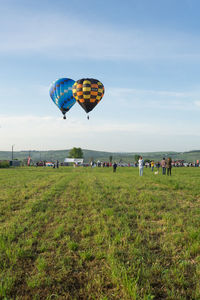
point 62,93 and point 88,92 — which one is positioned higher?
point 62,93

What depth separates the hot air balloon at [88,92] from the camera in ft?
97.8

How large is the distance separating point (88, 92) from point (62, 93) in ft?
16.2

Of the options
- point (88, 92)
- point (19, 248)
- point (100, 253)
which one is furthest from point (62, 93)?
point (100, 253)

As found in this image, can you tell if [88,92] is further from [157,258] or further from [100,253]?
[157,258]

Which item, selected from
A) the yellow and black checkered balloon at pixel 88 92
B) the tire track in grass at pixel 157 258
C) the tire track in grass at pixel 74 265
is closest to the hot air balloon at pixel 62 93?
the yellow and black checkered balloon at pixel 88 92

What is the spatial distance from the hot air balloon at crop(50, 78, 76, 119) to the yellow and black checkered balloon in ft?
6.07

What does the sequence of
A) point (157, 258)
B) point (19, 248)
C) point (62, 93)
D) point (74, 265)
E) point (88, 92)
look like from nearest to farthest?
point (74, 265) < point (157, 258) < point (19, 248) < point (88, 92) < point (62, 93)

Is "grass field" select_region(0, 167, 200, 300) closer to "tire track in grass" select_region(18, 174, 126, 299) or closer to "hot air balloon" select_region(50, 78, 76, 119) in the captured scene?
"tire track in grass" select_region(18, 174, 126, 299)

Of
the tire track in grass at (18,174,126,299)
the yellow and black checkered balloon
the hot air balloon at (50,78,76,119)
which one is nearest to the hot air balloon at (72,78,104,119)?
the yellow and black checkered balloon

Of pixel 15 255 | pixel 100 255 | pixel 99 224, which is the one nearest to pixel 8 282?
pixel 15 255

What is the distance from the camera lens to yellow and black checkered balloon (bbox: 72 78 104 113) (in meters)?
29.8

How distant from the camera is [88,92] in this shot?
97.8ft

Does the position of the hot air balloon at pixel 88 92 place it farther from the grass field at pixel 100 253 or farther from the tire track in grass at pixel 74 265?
the tire track in grass at pixel 74 265

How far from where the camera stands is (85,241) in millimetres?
4836
